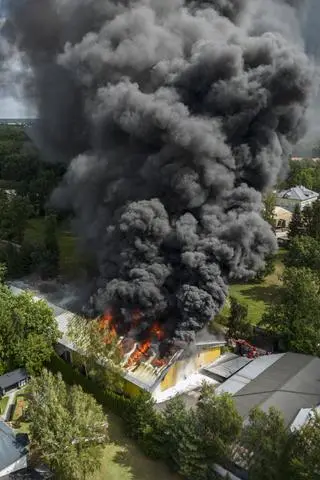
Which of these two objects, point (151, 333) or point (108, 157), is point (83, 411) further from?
point (108, 157)

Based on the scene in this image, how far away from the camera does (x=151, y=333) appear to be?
87.7 feet

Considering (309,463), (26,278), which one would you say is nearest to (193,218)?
(309,463)

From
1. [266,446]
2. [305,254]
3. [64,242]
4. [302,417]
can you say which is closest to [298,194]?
[305,254]

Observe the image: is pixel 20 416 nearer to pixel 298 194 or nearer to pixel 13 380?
pixel 13 380

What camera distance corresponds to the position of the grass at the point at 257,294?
120ft

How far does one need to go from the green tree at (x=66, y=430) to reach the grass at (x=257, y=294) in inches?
674

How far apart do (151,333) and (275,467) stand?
11.7m

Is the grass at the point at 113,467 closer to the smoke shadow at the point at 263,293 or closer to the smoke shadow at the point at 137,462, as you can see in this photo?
the smoke shadow at the point at 137,462

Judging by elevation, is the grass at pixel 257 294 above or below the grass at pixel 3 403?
above

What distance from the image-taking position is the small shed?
24984 millimetres

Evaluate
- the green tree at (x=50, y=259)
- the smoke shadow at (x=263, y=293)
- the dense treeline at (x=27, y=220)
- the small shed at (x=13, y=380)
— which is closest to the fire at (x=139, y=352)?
the small shed at (x=13, y=380)

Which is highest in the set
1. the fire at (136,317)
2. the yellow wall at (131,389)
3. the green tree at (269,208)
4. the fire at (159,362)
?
the green tree at (269,208)

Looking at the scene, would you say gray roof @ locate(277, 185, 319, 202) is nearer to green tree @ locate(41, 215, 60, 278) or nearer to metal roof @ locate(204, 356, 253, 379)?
green tree @ locate(41, 215, 60, 278)

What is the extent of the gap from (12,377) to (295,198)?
174ft
